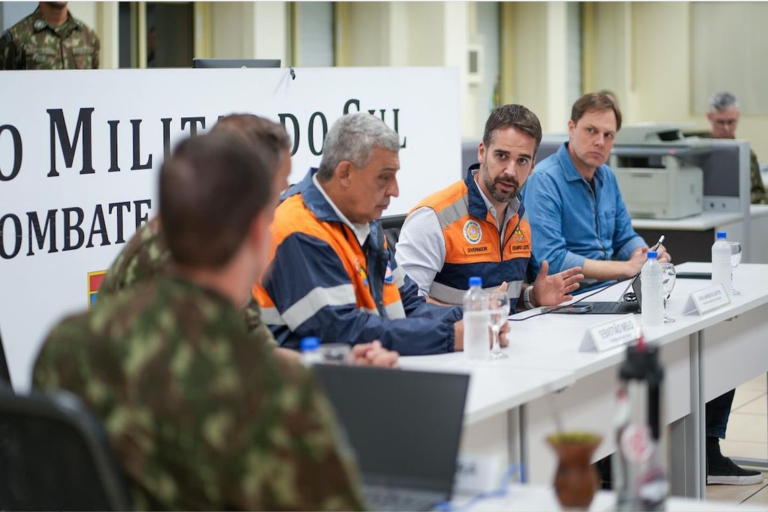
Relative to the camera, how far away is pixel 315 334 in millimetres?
2648

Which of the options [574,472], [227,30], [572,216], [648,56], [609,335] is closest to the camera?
[574,472]

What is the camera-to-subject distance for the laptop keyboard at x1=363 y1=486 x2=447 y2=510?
5.36 ft

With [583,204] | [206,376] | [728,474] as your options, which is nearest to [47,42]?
[583,204]

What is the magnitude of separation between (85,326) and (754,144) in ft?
39.4

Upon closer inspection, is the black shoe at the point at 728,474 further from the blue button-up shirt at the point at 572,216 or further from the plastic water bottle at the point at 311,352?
the plastic water bottle at the point at 311,352

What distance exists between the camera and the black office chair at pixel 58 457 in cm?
129

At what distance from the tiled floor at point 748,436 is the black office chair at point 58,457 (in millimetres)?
2811

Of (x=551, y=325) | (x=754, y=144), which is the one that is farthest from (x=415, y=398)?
(x=754, y=144)

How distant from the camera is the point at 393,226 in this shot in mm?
3561

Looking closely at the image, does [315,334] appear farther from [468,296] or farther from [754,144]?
[754,144]

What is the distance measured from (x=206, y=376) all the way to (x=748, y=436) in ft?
12.6

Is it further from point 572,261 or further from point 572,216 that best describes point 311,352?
point 572,216

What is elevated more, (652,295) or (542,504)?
(652,295)

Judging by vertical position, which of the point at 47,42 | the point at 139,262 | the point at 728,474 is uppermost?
the point at 47,42
